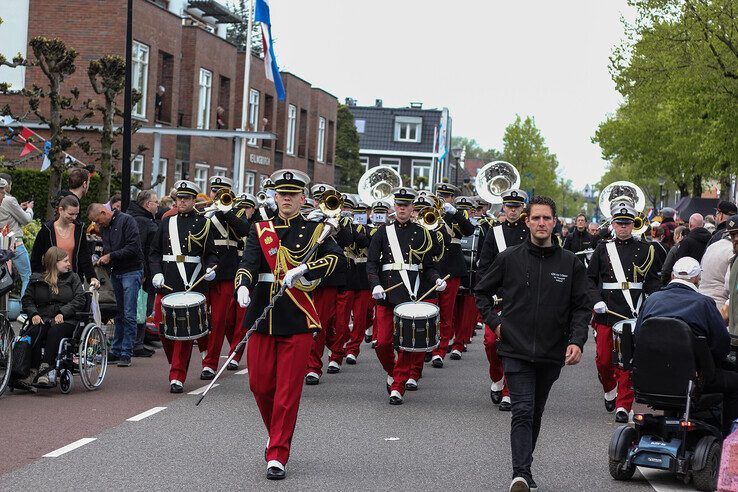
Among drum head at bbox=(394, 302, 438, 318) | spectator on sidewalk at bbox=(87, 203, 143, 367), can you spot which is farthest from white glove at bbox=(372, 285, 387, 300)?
spectator on sidewalk at bbox=(87, 203, 143, 367)

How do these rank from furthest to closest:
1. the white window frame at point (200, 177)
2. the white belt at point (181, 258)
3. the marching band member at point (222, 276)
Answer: the white window frame at point (200, 177) → the marching band member at point (222, 276) → the white belt at point (181, 258)

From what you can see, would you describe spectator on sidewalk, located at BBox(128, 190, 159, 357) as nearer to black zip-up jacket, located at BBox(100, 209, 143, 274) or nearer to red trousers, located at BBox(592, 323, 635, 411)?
black zip-up jacket, located at BBox(100, 209, 143, 274)

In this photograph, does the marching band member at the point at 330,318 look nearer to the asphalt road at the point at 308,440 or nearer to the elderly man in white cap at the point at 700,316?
the asphalt road at the point at 308,440

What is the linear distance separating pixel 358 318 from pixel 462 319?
2313 mm

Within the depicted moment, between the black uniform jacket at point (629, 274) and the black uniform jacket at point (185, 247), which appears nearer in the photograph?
the black uniform jacket at point (629, 274)

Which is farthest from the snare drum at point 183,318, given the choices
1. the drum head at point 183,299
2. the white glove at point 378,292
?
the white glove at point 378,292

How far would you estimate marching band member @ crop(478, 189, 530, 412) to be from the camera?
509 inches

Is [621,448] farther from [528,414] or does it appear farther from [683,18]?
[683,18]

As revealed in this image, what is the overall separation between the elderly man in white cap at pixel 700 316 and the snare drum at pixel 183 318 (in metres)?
5.21

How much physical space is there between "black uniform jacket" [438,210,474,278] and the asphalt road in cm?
276

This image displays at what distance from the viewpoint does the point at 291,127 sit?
52.8m

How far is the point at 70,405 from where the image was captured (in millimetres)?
11945

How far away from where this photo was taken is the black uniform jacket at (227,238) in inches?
562

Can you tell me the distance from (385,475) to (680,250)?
337 inches
